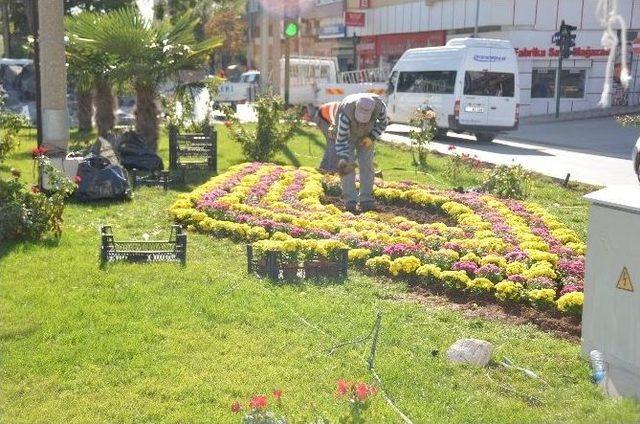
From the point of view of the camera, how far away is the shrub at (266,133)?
1662 cm

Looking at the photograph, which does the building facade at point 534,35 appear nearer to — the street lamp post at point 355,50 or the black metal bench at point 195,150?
the street lamp post at point 355,50

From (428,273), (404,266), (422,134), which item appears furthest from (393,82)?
(428,273)

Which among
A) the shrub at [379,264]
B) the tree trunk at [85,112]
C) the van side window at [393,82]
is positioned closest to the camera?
the shrub at [379,264]

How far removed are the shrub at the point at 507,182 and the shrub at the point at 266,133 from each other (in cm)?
511

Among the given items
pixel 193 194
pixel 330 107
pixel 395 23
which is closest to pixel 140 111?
pixel 330 107

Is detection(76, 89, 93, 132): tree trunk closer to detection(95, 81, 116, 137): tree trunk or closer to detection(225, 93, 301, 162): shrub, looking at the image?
detection(95, 81, 116, 137): tree trunk

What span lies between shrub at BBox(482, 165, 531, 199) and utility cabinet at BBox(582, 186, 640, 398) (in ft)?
24.7

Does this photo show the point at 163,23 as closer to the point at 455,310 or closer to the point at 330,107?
the point at 330,107

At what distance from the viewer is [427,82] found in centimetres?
2575

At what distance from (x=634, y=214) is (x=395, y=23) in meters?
41.5

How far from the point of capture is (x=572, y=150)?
2355 cm

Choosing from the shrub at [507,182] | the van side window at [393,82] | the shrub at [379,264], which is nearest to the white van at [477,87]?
the van side window at [393,82]

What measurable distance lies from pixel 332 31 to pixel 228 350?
4962cm

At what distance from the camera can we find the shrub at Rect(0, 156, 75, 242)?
8.60 metres
